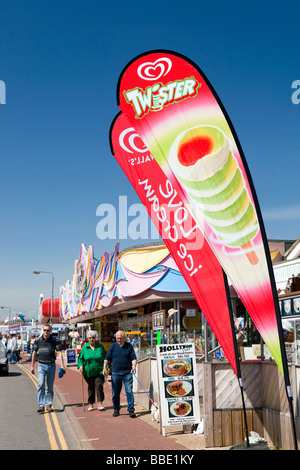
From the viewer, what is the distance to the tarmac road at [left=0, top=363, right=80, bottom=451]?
860cm

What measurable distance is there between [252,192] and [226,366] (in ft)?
9.48

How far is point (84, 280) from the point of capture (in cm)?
3938

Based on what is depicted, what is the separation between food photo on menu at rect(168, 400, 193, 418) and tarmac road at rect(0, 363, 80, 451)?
1.67m

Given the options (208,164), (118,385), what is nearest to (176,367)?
(118,385)

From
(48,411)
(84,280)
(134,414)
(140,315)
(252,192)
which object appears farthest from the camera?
(84,280)

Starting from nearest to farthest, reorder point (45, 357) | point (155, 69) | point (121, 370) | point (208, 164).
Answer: point (208, 164), point (155, 69), point (121, 370), point (45, 357)

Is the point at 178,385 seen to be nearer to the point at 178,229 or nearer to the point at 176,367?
the point at 176,367

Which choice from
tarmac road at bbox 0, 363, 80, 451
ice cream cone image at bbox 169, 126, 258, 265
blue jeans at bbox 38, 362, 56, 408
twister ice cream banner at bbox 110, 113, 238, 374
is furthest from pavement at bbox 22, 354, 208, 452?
ice cream cone image at bbox 169, 126, 258, 265

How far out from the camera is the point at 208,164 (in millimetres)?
7750

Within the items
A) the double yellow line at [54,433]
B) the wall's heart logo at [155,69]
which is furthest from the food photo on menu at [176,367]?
the wall's heart logo at [155,69]

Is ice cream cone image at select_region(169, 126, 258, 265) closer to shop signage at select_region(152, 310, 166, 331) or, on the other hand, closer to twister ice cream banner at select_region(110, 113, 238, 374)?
twister ice cream banner at select_region(110, 113, 238, 374)

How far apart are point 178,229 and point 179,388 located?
2.77m

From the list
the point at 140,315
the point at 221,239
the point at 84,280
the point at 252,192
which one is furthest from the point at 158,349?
the point at 84,280

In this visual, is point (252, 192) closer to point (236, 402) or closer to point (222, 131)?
point (222, 131)
